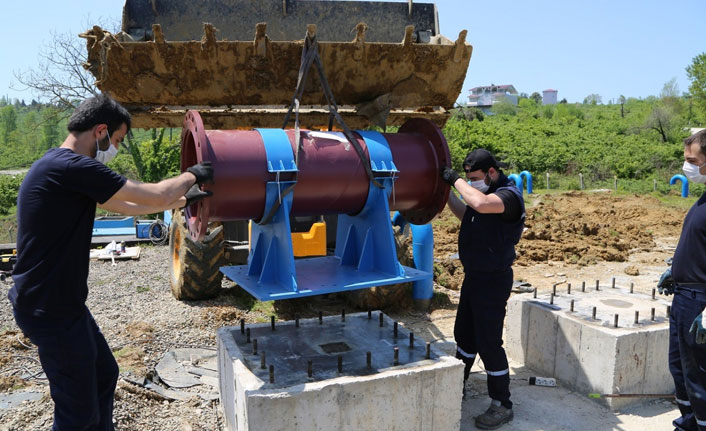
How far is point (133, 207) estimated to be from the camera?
10.7ft

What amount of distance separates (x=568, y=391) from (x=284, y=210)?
302cm

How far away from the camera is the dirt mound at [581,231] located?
11195 mm

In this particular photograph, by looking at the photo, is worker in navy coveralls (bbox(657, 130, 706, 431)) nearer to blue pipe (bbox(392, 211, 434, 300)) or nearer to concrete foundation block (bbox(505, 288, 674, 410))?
concrete foundation block (bbox(505, 288, 674, 410))

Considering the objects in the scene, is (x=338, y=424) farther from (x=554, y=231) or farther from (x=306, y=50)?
(x=554, y=231)

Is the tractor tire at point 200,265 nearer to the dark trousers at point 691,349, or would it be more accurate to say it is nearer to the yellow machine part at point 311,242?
the yellow machine part at point 311,242

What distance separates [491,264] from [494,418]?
44.8 inches

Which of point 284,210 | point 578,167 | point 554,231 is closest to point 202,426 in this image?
point 284,210

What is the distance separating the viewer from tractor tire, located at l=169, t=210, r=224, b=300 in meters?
7.06

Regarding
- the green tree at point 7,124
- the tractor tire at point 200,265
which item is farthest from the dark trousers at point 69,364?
the green tree at point 7,124

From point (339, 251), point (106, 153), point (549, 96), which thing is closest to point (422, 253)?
point (339, 251)

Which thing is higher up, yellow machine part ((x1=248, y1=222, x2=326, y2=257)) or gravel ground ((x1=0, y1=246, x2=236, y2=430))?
yellow machine part ((x1=248, y1=222, x2=326, y2=257))

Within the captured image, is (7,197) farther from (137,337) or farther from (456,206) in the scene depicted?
(456,206)

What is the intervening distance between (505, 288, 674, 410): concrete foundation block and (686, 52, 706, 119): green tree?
39.7 m

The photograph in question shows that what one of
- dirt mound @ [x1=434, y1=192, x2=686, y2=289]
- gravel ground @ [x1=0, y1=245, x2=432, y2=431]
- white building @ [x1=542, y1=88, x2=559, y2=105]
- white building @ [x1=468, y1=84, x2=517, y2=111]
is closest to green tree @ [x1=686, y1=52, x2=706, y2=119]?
dirt mound @ [x1=434, y1=192, x2=686, y2=289]
